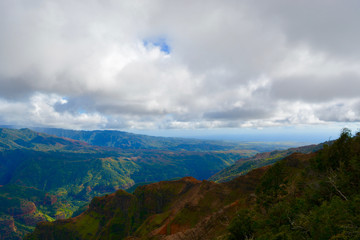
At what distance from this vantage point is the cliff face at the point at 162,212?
8888cm

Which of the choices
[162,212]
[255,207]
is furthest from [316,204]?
[162,212]

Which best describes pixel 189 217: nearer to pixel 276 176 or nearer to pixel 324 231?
pixel 276 176

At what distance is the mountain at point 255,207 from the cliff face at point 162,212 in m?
0.45

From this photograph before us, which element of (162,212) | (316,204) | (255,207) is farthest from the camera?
(162,212)

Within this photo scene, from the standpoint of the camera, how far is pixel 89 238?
146875mm

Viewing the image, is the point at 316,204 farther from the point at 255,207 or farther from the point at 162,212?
the point at 162,212

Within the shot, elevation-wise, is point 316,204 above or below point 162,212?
above

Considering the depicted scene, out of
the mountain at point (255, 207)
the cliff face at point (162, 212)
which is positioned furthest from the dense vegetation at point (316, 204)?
the cliff face at point (162, 212)

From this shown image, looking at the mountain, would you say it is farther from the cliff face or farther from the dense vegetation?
the cliff face

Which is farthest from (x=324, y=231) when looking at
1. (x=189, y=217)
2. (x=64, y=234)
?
(x=64, y=234)

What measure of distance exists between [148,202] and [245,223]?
397ft

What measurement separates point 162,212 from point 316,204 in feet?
395

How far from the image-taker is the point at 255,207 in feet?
202

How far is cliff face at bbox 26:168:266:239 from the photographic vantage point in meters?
88.9
